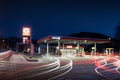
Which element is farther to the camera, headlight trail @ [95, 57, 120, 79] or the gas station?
the gas station

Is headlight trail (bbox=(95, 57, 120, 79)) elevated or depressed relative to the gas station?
depressed

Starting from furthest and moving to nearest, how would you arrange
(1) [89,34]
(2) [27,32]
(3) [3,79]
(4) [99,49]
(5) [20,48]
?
(1) [89,34] < (4) [99,49] < (5) [20,48] < (2) [27,32] < (3) [3,79]

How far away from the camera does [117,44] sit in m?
118

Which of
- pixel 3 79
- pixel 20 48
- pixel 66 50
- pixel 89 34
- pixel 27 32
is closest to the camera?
pixel 3 79

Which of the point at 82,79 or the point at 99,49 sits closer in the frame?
the point at 82,79

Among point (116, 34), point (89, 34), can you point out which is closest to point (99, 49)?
point (116, 34)

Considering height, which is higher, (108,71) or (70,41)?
(70,41)

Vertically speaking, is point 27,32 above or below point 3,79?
above

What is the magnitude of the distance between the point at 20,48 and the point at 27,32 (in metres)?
51.2

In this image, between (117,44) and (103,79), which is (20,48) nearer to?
(117,44)

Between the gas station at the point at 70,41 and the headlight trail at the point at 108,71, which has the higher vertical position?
the gas station at the point at 70,41

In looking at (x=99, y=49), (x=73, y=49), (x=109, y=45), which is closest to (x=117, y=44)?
(x=109, y=45)

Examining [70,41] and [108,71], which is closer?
[108,71]

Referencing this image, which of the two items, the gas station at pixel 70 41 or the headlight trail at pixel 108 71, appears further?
the gas station at pixel 70 41
